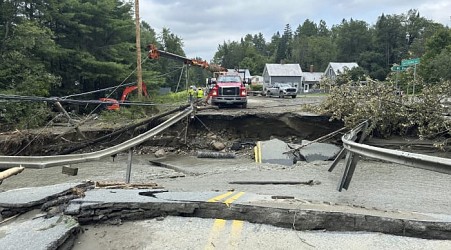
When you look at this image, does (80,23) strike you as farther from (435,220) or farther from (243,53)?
(243,53)

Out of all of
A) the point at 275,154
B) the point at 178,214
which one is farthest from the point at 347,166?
the point at 275,154

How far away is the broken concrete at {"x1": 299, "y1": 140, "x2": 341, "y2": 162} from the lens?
14.4 metres

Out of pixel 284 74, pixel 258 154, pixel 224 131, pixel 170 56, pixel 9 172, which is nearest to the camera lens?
pixel 9 172

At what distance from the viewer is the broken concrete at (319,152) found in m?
14.4

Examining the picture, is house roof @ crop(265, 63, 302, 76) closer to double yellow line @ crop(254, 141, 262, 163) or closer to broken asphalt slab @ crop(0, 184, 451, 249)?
double yellow line @ crop(254, 141, 262, 163)

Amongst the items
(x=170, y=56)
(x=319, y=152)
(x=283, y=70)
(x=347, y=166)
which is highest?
(x=283, y=70)

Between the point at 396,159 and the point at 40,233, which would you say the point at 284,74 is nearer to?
the point at 396,159

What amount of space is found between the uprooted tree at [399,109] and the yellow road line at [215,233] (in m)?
10.4

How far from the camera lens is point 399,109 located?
545 inches

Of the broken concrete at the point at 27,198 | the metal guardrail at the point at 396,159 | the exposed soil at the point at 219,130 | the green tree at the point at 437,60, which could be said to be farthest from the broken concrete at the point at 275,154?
the green tree at the point at 437,60

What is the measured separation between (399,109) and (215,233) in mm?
11800

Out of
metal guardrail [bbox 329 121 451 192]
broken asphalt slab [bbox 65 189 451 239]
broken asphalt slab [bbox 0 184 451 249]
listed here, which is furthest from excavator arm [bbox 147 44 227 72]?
broken asphalt slab [bbox 65 189 451 239]

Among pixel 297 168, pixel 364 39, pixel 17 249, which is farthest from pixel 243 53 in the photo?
pixel 17 249

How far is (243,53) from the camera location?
15012 centimetres
